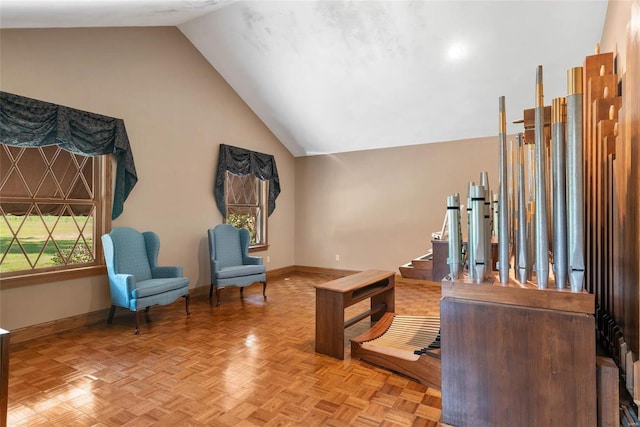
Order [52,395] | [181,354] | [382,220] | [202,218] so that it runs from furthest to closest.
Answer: [382,220], [202,218], [181,354], [52,395]

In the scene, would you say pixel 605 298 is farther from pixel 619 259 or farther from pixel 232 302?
pixel 232 302

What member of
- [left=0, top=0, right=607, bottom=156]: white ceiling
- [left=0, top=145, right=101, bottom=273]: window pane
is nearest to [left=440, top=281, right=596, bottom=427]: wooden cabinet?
[left=0, top=0, right=607, bottom=156]: white ceiling

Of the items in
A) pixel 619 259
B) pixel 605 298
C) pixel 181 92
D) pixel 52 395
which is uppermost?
pixel 181 92

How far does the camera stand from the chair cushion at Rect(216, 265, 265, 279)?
4.14 metres

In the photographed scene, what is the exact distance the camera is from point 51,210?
3.33 metres

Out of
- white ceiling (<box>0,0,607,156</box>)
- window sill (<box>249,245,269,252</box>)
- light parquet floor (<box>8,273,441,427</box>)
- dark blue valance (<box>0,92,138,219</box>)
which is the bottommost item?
light parquet floor (<box>8,273,441,427</box>)

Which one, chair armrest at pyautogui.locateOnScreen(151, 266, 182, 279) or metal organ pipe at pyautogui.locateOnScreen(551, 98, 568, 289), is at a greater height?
metal organ pipe at pyautogui.locateOnScreen(551, 98, 568, 289)

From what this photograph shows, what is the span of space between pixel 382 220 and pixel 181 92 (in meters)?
3.60

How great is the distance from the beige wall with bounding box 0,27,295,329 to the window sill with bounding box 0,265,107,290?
6 centimetres

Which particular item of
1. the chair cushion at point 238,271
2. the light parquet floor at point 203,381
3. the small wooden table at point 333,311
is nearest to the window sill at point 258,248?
the chair cushion at point 238,271

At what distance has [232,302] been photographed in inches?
172

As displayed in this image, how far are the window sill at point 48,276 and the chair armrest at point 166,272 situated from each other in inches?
19.1

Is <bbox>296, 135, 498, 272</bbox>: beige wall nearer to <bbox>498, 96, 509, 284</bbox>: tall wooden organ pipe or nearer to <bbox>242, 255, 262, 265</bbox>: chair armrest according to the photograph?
<bbox>242, 255, 262, 265</bbox>: chair armrest

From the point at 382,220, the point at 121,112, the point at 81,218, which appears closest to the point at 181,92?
the point at 121,112
